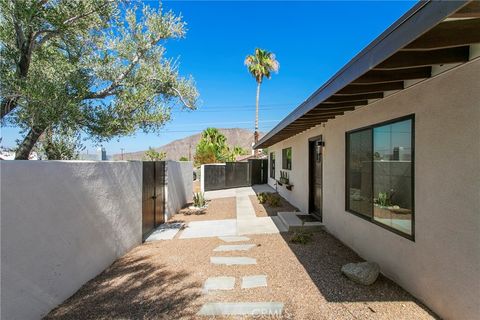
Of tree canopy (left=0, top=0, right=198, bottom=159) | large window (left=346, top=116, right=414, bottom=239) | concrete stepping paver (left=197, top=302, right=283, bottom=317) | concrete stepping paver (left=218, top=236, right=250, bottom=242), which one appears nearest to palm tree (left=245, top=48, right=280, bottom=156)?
→ tree canopy (left=0, top=0, right=198, bottom=159)

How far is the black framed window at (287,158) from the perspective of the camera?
11.4 m

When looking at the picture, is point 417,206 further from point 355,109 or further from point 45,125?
point 45,125

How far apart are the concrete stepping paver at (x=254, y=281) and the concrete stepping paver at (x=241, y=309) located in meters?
0.45

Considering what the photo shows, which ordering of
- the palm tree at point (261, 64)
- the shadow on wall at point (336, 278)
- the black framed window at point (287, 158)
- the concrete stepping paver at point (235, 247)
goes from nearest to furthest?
the shadow on wall at point (336, 278) → the concrete stepping paver at point (235, 247) → the black framed window at point (287, 158) → the palm tree at point (261, 64)

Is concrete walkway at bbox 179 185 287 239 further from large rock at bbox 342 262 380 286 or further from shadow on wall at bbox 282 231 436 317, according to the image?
large rock at bbox 342 262 380 286

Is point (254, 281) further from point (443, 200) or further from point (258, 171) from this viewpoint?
point (258, 171)

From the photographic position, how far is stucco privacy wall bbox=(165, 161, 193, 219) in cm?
856

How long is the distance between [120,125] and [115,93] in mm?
810

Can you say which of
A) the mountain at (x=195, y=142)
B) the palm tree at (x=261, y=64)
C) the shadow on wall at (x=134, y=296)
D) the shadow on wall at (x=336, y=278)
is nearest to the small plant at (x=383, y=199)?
the shadow on wall at (x=336, y=278)

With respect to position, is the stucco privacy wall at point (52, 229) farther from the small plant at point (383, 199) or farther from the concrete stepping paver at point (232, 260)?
the small plant at point (383, 199)

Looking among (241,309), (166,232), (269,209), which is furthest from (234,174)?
(241,309)

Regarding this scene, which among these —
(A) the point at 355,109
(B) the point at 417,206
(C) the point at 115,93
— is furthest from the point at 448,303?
(C) the point at 115,93

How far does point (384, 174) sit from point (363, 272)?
154 centimetres

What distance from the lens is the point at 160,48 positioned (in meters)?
6.52
